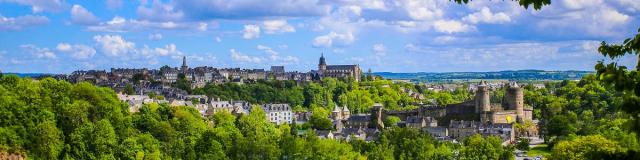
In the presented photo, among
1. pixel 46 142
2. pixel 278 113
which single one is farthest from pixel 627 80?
pixel 278 113

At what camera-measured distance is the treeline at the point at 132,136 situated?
45062 mm

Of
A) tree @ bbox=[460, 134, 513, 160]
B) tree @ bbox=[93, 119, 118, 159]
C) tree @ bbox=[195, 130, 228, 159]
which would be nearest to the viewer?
tree @ bbox=[93, 119, 118, 159]

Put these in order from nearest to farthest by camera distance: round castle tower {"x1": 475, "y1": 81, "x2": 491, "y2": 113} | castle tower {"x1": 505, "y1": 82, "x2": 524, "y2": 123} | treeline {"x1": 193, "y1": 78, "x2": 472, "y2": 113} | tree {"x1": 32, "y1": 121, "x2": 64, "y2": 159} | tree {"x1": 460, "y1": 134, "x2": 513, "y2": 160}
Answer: tree {"x1": 32, "y1": 121, "x2": 64, "y2": 159}, tree {"x1": 460, "y1": 134, "x2": 513, "y2": 160}, round castle tower {"x1": 475, "y1": 81, "x2": 491, "y2": 113}, castle tower {"x1": 505, "y1": 82, "x2": 524, "y2": 123}, treeline {"x1": 193, "y1": 78, "x2": 472, "y2": 113}

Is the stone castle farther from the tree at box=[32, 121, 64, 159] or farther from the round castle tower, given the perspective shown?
the tree at box=[32, 121, 64, 159]

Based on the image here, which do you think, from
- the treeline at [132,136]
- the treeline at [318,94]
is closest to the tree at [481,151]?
the treeline at [132,136]

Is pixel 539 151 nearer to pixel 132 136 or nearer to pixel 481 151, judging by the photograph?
pixel 481 151

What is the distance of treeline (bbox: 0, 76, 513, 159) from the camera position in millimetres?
45062

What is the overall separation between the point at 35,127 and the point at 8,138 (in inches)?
76.1

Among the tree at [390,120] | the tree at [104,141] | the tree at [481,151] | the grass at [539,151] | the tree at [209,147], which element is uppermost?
the tree at [104,141]

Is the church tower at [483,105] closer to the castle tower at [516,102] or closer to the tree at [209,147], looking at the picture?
the castle tower at [516,102]

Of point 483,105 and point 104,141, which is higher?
point 104,141

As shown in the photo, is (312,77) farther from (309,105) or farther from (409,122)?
(409,122)

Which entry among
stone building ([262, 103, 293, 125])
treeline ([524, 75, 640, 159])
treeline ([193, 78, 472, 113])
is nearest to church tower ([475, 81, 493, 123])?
treeline ([524, 75, 640, 159])

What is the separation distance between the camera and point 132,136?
5084 centimetres
